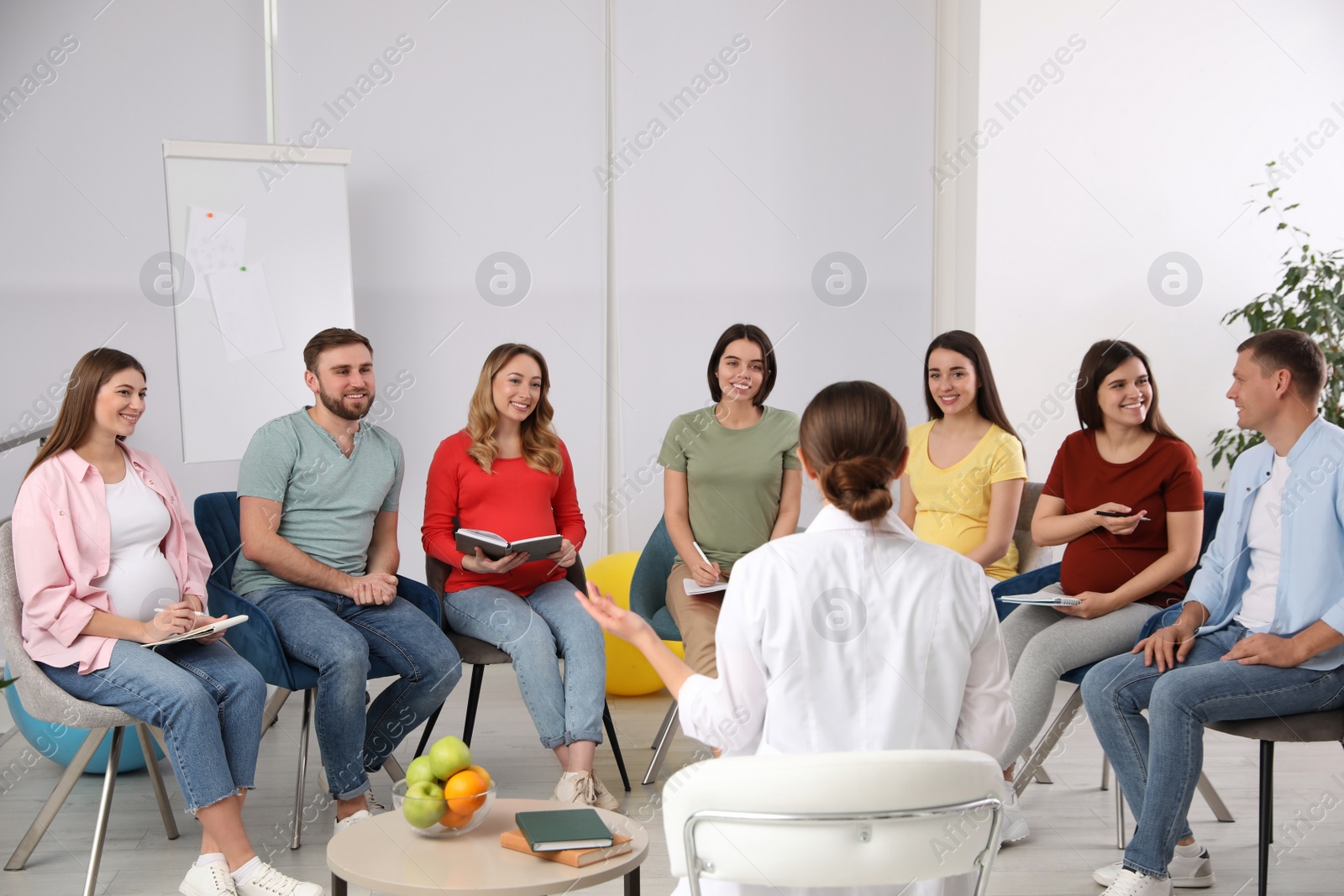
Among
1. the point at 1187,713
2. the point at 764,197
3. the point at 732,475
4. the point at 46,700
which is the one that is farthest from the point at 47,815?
the point at 764,197

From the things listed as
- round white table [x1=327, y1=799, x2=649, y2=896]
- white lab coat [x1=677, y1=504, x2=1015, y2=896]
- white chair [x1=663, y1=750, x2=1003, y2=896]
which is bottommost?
round white table [x1=327, y1=799, x2=649, y2=896]

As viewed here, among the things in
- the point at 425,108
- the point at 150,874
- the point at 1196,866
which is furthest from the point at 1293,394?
the point at 425,108

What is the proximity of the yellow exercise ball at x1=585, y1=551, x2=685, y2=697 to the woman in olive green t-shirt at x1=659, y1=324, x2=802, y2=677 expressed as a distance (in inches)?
28.1

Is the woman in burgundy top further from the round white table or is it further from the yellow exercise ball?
the yellow exercise ball

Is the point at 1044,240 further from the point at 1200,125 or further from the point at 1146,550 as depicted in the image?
the point at 1146,550

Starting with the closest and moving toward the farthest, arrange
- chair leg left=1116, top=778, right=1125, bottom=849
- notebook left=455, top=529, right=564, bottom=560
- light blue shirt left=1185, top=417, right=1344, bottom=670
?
light blue shirt left=1185, top=417, right=1344, bottom=670, chair leg left=1116, top=778, right=1125, bottom=849, notebook left=455, top=529, right=564, bottom=560

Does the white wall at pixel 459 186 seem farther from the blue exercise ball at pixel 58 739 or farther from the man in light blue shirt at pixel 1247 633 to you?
the man in light blue shirt at pixel 1247 633

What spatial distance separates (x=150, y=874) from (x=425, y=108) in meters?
3.32

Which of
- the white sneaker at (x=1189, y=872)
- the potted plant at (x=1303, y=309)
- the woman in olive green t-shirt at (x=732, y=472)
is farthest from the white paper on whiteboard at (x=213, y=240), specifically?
the potted plant at (x=1303, y=309)

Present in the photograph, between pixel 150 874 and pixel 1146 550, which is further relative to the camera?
pixel 1146 550

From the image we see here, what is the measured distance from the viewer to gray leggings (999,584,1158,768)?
2.71 m

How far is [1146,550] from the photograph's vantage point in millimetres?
2832

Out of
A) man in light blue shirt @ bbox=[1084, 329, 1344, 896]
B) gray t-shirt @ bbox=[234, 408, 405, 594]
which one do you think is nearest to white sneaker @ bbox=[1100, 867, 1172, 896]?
man in light blue shirt @ bbox=[1084, 329, 1344, 896]

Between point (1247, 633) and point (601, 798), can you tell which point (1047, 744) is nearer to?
point (1247, 633)
